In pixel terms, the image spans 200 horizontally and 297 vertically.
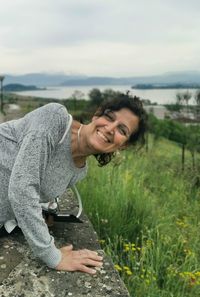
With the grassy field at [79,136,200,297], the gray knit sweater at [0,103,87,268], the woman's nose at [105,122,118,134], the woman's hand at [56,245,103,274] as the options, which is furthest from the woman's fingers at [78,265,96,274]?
the woman's nose at [105,122,118,134]

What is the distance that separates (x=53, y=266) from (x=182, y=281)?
3.09ft

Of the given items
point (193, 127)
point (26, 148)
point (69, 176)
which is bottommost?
point (193, 127)

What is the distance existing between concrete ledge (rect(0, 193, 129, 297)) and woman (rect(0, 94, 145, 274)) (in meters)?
0.05

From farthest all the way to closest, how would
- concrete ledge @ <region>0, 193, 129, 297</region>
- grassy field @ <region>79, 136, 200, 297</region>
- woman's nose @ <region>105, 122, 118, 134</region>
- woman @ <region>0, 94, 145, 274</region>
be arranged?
grassy field @ <region>79, 136, 200, 297</region>, woman's nose @ <region>105, 122, 118, 134</region>, woman @ <region>0, 94, 145, 274</region>, concrete ledge @ <region>0, 193, 129, 297</region>

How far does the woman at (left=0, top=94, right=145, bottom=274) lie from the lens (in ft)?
6.04

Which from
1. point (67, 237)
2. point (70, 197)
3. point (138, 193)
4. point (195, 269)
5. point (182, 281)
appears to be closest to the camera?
point (67, 237)

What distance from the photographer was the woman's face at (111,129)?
1957mm

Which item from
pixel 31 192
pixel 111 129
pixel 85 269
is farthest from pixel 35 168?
pixel 85 269

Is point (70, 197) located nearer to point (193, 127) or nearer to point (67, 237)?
point (67, 237)

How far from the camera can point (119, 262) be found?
271cm

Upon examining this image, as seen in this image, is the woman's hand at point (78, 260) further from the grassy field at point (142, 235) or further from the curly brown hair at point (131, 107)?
the curly brown hair at point (131, 107)

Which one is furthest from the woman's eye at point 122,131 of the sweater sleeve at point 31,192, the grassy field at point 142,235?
the grassy field at point 142,235

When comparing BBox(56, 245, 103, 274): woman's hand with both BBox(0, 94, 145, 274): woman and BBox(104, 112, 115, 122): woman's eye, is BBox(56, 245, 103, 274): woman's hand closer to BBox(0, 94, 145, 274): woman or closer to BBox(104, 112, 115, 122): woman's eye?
BBox(0, 94, 145, 274): woman

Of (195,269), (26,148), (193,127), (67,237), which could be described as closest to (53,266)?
(67,237)
